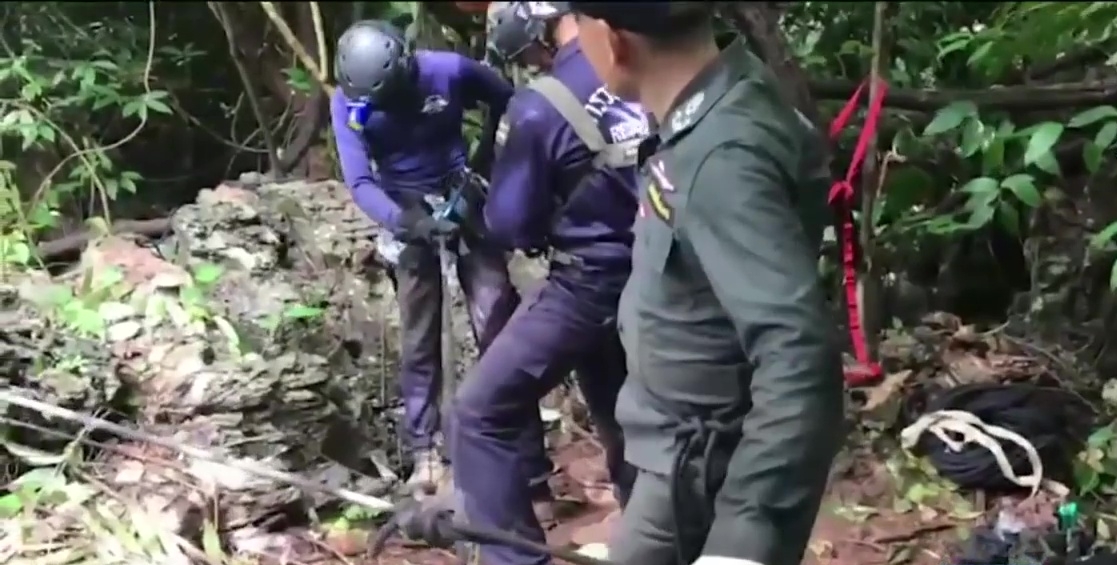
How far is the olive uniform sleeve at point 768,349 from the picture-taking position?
939 mm

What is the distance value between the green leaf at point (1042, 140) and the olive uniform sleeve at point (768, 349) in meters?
1.13

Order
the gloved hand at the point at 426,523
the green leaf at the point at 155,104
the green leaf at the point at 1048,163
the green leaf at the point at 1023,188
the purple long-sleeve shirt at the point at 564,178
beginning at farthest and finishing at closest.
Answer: the green leaf at the point at 155,104 < the green leaf at the point at 1023,188 < the green leaf at the point at 1048,163 < the purple long-sleeve shirt at the point at 564,178 < the gloved hand at the point at 426,523

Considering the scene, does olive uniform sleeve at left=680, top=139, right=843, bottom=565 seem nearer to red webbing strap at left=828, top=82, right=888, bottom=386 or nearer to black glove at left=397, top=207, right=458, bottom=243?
red webbing strap at left=828, top=82, right=888, bottom=386

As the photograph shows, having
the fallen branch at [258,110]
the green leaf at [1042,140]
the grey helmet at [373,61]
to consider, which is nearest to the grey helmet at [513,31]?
the grey helmet at [373,61]

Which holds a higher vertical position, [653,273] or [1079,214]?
[653,273]

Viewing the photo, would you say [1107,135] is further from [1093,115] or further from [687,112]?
[687,112]

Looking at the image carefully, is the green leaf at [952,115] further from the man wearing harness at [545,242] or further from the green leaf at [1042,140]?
the man wearing harness at [545,242]

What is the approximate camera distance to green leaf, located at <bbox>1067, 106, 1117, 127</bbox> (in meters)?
1.97

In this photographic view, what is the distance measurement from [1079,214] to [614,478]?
1.19 m

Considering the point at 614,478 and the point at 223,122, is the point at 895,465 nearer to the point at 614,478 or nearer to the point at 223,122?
the point at 614,478

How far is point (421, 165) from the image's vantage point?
209 cm

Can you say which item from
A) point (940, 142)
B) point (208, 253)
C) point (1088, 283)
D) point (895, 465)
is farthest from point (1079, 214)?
point (208, 253)

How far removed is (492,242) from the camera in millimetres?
1978

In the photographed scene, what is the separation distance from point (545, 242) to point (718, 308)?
0.72m
